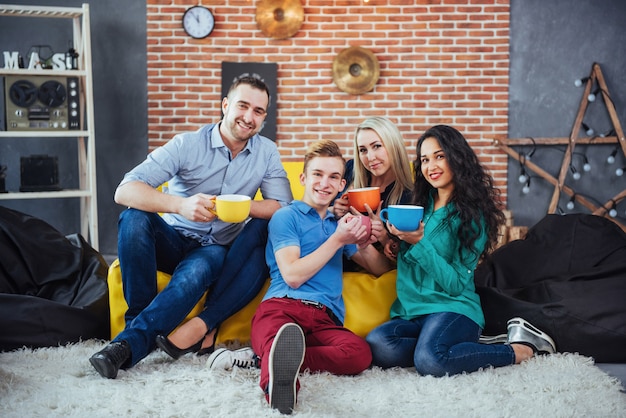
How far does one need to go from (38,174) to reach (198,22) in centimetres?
162

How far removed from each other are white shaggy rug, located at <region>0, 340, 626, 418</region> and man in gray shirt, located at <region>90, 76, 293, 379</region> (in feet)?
0.37

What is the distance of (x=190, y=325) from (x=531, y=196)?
3.53 meters

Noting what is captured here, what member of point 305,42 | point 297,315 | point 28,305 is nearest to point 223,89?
point 305,42

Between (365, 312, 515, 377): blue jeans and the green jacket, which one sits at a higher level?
the green jacket

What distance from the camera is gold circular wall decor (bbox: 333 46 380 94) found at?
15.7 ft

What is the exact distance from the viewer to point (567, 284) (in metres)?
2.36

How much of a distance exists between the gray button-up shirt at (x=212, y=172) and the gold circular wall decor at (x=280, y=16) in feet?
8.29

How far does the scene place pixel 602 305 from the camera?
7.34 ft

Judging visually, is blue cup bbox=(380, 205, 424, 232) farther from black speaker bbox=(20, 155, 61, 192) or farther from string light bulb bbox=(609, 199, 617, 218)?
string light bulb bbox=(609, 199, 617, 218)

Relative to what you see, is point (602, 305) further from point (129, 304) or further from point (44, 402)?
point (44, 402)

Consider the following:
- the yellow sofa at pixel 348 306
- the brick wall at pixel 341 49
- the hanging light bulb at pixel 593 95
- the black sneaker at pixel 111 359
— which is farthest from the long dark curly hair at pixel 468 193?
the hanging light bulb at pixel 593 95

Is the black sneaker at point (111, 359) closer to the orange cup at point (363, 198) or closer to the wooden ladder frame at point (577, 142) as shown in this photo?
the orange cup at point (363, 198)

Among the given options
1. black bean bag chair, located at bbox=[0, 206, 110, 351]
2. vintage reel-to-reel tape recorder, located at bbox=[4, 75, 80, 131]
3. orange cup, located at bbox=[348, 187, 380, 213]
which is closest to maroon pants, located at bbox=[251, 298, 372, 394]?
orange cup, located at bbox=[348, 187, 380, 213]

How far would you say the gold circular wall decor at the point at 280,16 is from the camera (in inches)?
187
